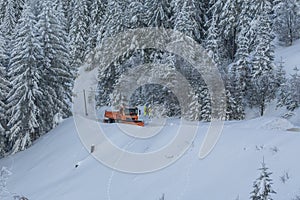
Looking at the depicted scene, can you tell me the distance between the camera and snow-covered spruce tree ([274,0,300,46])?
38.4 m

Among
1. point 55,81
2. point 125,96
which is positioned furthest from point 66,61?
point 125,96

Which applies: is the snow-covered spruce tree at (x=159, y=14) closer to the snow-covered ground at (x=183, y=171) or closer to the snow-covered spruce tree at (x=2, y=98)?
the snow-covered spruce tree at (x=2, y=98)

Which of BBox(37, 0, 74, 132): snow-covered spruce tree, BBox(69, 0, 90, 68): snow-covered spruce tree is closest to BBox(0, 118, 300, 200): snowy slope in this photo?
BBox(37, 0, 74, 132): snow-covered spruce tree

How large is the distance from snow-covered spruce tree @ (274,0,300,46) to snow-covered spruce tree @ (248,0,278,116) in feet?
14.0

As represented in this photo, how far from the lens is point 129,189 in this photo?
52.2 feet

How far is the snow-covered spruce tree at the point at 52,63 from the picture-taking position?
3234 centimetres

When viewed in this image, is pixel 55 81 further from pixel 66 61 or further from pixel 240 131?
pixel 240 131

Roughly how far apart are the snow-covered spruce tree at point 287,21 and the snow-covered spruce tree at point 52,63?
21.4 meters

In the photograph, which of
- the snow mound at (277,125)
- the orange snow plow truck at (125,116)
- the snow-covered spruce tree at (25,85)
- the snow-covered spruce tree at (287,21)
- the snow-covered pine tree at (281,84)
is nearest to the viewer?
the snow mound at (277,125)

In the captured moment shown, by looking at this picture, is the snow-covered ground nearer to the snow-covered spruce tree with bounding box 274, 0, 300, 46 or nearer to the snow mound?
the snow mound

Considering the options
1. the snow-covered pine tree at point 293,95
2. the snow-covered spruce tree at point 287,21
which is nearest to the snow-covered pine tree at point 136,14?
the snow-covered spruce tree at point 287,21

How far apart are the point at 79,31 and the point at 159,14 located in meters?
20.2

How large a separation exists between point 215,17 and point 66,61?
19.1 m

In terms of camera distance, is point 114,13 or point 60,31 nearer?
point 60,31
